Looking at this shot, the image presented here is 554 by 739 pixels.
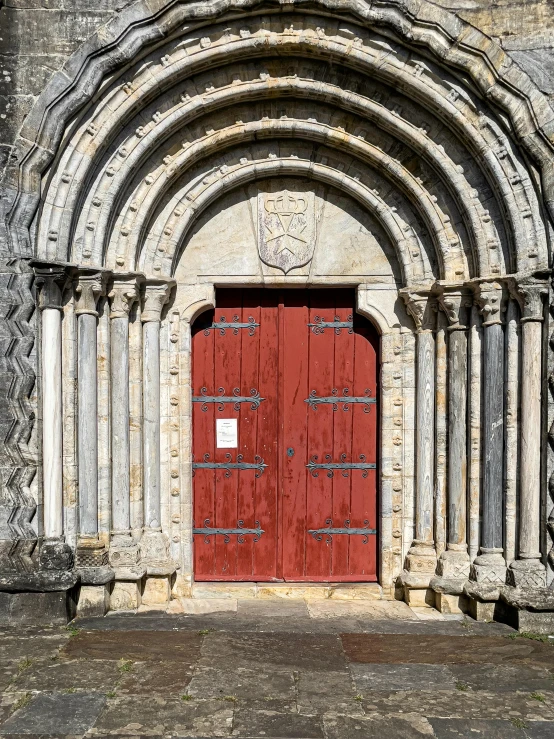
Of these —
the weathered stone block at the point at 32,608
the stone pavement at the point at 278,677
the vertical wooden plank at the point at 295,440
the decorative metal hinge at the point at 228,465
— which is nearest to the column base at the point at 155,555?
the stone pavement at the point at 278,677

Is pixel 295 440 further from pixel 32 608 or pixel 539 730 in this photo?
pixel 539 730

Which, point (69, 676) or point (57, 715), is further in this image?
point (69, 676)

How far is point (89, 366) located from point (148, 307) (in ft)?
2.12

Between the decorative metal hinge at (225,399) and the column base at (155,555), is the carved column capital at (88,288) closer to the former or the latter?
the decorative metal hinge at (225,399)

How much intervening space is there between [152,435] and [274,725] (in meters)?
2.49

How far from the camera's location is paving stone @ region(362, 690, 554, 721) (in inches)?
150

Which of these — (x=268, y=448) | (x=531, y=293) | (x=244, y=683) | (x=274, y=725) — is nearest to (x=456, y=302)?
(x=531, y=293)

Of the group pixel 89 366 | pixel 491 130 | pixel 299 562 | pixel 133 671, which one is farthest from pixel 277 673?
pixel 491 130

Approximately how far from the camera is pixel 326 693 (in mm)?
4039

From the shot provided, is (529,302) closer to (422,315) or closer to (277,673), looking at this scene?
(422,315)

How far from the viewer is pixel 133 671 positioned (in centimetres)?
430

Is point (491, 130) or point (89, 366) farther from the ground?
point (491, 130)

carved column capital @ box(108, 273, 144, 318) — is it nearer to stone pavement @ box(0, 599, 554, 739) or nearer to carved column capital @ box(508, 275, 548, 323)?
stone pavement @ box(0, 599, 554, 739)

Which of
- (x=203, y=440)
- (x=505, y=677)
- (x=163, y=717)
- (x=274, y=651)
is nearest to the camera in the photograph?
(x=163, y=717)
